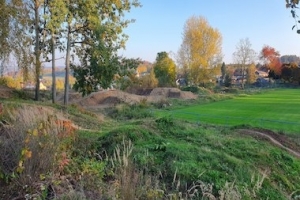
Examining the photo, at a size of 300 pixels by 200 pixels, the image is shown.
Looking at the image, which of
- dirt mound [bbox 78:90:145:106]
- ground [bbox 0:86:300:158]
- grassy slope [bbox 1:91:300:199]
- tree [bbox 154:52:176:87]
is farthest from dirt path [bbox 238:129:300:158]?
tree [bbox 154:52:176:87]

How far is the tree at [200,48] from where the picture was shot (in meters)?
41.9

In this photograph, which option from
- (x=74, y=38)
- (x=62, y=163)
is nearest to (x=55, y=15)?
(x=74, y=38)

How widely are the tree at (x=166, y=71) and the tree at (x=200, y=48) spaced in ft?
7.20

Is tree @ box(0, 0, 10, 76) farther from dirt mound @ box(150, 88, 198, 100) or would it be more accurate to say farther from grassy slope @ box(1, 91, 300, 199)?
dirt mound @ box(150, 88, 198, 100)

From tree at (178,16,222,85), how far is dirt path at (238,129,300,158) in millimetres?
31496

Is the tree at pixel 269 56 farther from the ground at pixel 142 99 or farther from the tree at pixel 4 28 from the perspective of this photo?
the tree at pixel 4 28

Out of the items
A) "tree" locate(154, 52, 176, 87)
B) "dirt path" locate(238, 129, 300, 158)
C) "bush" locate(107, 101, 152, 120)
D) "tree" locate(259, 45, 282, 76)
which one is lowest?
"bush" locate(107, 101, 152, 120)

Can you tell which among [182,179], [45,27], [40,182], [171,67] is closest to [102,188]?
[40,182]

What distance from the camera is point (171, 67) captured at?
42844 millimetres

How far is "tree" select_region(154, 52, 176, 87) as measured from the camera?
42125mm

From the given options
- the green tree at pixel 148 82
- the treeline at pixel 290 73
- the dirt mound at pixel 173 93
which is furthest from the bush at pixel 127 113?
the treeline at pixel 290 73

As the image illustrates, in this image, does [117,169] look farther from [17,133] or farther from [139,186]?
[17,133]

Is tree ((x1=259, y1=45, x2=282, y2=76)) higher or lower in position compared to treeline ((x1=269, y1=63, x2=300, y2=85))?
higher

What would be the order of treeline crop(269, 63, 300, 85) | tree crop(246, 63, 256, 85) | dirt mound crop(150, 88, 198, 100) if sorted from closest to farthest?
1. dirt mound crop(150, 88, 198, 100)
2. tree crop(246, 63, 256, 85)
3. treeline crop(269, 63, 300, 85)
